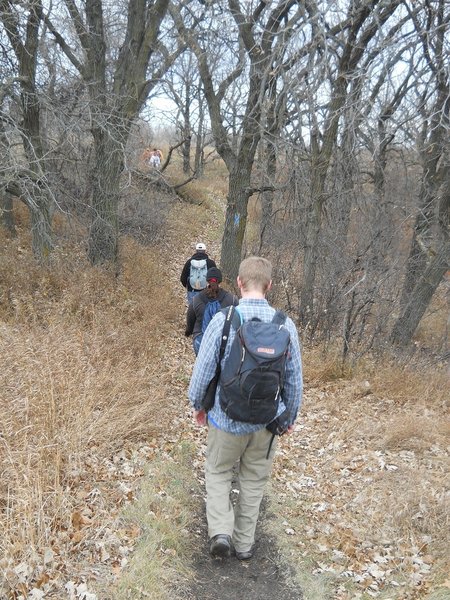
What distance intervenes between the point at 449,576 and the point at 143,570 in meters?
2.08

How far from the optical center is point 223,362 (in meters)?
2.96

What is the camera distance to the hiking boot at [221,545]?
10.4 feet

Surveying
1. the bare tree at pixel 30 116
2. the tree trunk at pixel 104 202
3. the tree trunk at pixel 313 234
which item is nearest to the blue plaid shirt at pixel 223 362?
the bare tree at pixel 30 116

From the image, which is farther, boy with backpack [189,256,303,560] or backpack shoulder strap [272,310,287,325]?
backpack shoulder strap [272,310,287,325]

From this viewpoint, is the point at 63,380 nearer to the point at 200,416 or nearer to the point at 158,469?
the point at 158,469

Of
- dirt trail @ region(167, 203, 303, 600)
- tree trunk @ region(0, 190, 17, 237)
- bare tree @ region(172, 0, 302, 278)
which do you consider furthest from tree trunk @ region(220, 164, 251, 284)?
dirt trail @ region(167, 203, 303, 600)

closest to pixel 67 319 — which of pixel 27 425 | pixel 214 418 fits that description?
pixel 27 425

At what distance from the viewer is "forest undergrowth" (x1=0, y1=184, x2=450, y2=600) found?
3.05 m

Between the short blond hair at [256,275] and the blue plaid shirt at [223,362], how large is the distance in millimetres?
95

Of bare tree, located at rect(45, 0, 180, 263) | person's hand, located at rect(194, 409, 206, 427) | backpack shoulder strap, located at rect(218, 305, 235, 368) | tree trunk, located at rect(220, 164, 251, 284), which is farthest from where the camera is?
tree trunk, located at rect(220, 164, 251, 284)

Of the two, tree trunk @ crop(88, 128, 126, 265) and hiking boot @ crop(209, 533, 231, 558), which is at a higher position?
tree trunk @ crop(88, 128, 126, 265)

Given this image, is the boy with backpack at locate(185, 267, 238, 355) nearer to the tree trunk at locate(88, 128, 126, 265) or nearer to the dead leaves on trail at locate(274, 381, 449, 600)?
the dead leaves on trail at locate(274, 381, 449, 600)

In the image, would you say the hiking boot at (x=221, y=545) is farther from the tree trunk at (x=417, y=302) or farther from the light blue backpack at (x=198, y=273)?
the tree trunk at (x=417, y=302)

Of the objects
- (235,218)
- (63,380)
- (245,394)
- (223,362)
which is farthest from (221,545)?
(235,218)
